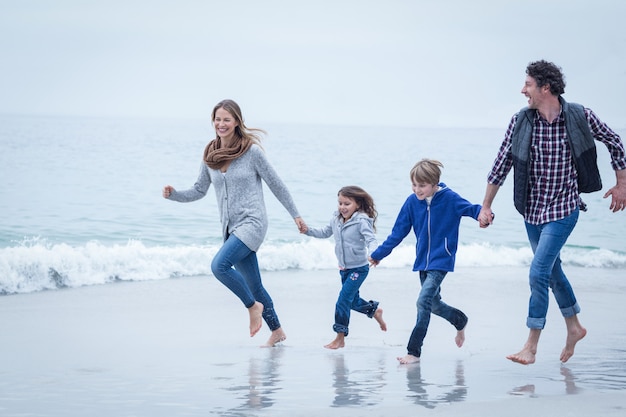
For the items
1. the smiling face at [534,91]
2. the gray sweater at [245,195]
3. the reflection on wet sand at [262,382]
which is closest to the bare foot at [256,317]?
the reflection on wet sand at [262,382]

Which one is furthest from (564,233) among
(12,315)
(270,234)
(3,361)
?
(270,234)

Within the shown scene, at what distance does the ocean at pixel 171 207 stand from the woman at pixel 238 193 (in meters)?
4.30

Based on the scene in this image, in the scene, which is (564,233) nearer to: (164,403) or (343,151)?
(164,403)

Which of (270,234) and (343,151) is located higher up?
(343,151)

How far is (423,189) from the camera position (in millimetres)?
5902

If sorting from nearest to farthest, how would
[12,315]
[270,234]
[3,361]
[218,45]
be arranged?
[3,361] → [12,315] → [270,234] → [218,45]

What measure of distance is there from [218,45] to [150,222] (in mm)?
41773

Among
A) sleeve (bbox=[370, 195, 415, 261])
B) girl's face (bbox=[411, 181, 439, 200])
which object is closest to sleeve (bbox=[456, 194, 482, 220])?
girl's face (bbox=[411, 181, 439, 200])

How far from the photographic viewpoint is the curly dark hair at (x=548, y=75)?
5.37m

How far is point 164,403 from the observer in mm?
4840

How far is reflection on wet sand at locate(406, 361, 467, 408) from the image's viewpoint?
482 centimetres

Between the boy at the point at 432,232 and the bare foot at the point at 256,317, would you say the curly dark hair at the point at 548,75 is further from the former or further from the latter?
the bare foot at the point at 256,317

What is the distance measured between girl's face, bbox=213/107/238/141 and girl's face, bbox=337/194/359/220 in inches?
37.4

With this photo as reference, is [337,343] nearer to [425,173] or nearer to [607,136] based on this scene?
[425,173]
